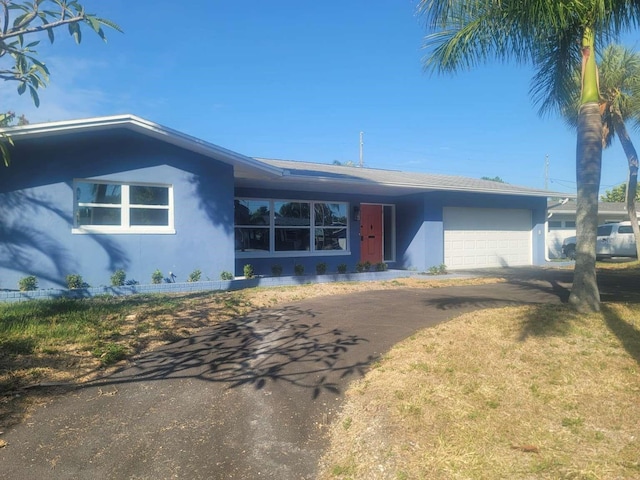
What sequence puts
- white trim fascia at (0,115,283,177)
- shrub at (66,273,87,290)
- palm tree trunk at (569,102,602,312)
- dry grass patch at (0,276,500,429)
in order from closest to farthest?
dry grass patch at (0,276,500,429) < palm tree trunk at (569,102,602,312) < white trim fascia at (0,115,283,177) < shrub at (66,273,87,290)

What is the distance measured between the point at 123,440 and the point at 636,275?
15.8 meters

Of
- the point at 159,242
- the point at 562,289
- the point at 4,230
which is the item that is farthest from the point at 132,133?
the point at 562,289

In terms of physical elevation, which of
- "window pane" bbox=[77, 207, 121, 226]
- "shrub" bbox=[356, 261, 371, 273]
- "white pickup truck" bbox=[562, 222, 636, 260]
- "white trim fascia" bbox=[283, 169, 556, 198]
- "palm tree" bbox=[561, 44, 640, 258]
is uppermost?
"palm tree" bbox=[561, 44, 640, 258]

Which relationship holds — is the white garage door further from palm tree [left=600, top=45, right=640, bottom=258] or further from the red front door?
palm tree [left=600, top=45, right=640, bottom=258]

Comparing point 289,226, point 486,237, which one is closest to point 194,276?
point 289,226

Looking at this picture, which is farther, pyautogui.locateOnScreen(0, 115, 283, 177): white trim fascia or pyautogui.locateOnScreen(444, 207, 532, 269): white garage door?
pyautogui.locateOnScreen(444, 207, 532, 269): white garage door

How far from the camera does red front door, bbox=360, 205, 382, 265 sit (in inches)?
645

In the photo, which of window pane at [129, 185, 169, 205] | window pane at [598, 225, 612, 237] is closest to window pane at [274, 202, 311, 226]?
window pane at [129, 185, 169, 205]

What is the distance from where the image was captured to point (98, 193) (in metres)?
10.6

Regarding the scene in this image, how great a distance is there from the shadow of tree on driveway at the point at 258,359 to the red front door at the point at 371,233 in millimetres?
9024

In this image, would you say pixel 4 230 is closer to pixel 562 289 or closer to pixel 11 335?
pixel 11 335

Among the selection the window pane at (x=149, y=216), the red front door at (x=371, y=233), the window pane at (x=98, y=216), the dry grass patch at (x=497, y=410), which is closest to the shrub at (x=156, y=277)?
the window pane at (x=149, y=216)

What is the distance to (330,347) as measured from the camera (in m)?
6.25

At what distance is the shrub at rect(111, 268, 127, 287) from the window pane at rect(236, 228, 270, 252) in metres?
4.22
